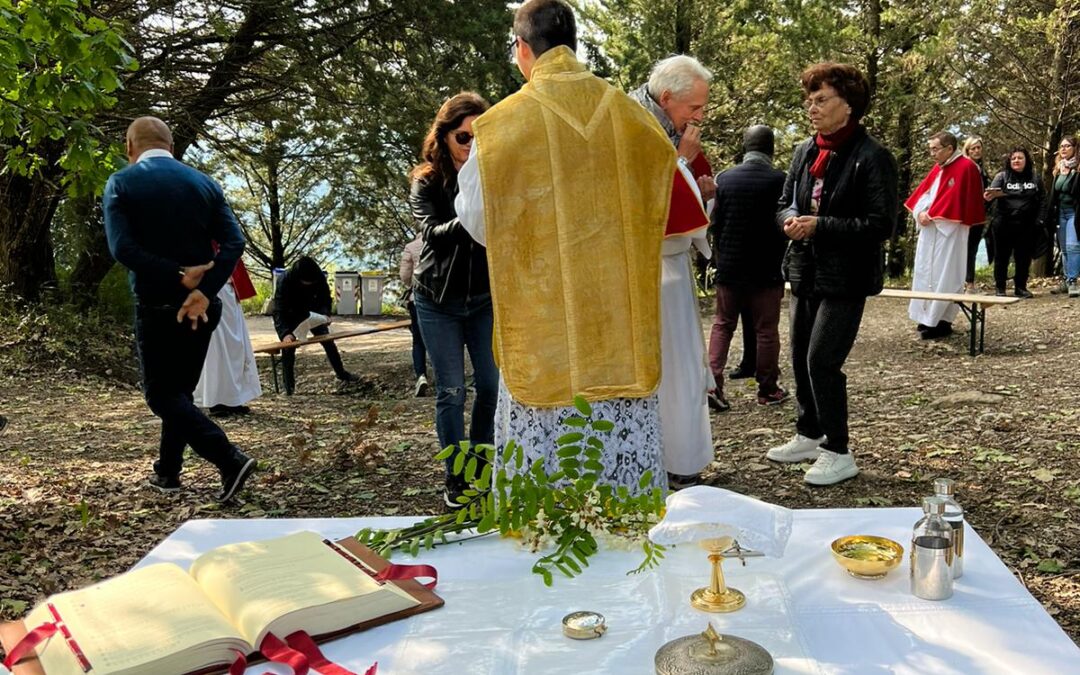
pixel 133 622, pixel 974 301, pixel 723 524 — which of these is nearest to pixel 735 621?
pixel 723 524

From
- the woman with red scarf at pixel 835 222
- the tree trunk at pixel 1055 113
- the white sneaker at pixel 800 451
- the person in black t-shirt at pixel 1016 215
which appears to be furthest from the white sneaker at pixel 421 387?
the tree trunk at pixel 1055 113

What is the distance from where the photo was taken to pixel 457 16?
1161 centimetres

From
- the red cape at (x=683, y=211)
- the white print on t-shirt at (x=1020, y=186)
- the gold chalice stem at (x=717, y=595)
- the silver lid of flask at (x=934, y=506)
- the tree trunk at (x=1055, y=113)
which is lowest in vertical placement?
the gold chalice stem at (x=717, y=595)

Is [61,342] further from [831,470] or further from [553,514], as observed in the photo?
[553,514]

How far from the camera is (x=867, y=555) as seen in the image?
68.3 inches

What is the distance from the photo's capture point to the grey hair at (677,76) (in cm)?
410

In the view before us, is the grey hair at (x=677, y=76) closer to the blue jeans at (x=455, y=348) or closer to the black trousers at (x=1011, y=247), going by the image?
the blue jeans at (x=455, y=348)

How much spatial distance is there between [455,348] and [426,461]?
6.36 feet

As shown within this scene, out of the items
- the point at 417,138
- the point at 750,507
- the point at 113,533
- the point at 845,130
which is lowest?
the point at 113,533

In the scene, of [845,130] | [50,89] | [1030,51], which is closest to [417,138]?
[50,89]

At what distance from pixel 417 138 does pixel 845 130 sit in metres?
7.83

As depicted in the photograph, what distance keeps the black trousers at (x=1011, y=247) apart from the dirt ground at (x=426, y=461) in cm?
328

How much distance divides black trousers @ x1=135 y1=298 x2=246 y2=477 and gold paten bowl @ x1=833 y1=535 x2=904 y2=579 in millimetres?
3760

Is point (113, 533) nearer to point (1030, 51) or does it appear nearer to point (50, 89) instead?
point (50, 89)
